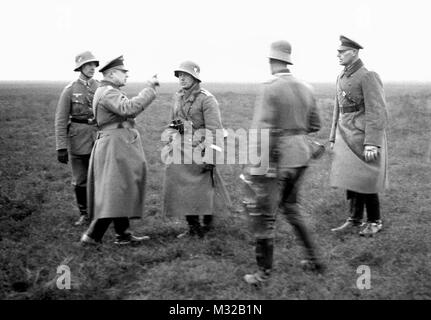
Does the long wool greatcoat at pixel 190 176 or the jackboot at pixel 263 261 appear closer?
the jackboot at pixel 263 261

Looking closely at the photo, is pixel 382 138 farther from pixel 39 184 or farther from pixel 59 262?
pixel 39 184

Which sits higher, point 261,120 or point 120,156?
point 261,120

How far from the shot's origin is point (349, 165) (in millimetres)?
6016

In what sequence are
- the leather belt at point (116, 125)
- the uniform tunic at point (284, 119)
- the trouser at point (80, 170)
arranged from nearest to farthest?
the uniform tunic at point (284, 119), the leather belt at point (116, 125), the trouser at point (80, 170)

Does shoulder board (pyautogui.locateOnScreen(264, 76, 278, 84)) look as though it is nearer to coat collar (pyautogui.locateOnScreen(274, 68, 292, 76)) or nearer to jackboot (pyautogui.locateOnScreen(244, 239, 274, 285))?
coat collar (pyautogui.locateOnScreen(274, 68, 292, 76))

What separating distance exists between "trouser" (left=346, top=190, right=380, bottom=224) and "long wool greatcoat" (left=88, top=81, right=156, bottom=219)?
10.0ft

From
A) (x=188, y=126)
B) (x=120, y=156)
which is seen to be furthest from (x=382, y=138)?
(x=120, y=156)

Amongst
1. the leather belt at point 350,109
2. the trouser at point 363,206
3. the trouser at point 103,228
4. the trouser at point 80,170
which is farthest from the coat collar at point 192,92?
the trouser at point 363,206

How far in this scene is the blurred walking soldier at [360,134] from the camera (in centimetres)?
567

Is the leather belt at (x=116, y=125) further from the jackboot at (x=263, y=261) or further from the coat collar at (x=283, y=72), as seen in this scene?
the jackboot at (x=263, y=261)

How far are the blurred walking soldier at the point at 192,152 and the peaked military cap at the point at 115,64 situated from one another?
0.72m

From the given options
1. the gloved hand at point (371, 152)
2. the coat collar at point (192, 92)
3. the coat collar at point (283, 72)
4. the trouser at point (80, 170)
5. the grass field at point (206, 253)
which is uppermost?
the coat collar at point (283, 72)

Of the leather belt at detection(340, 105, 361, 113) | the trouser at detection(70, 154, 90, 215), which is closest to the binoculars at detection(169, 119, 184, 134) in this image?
the trouser at detection(70, 154, 90, 215)
